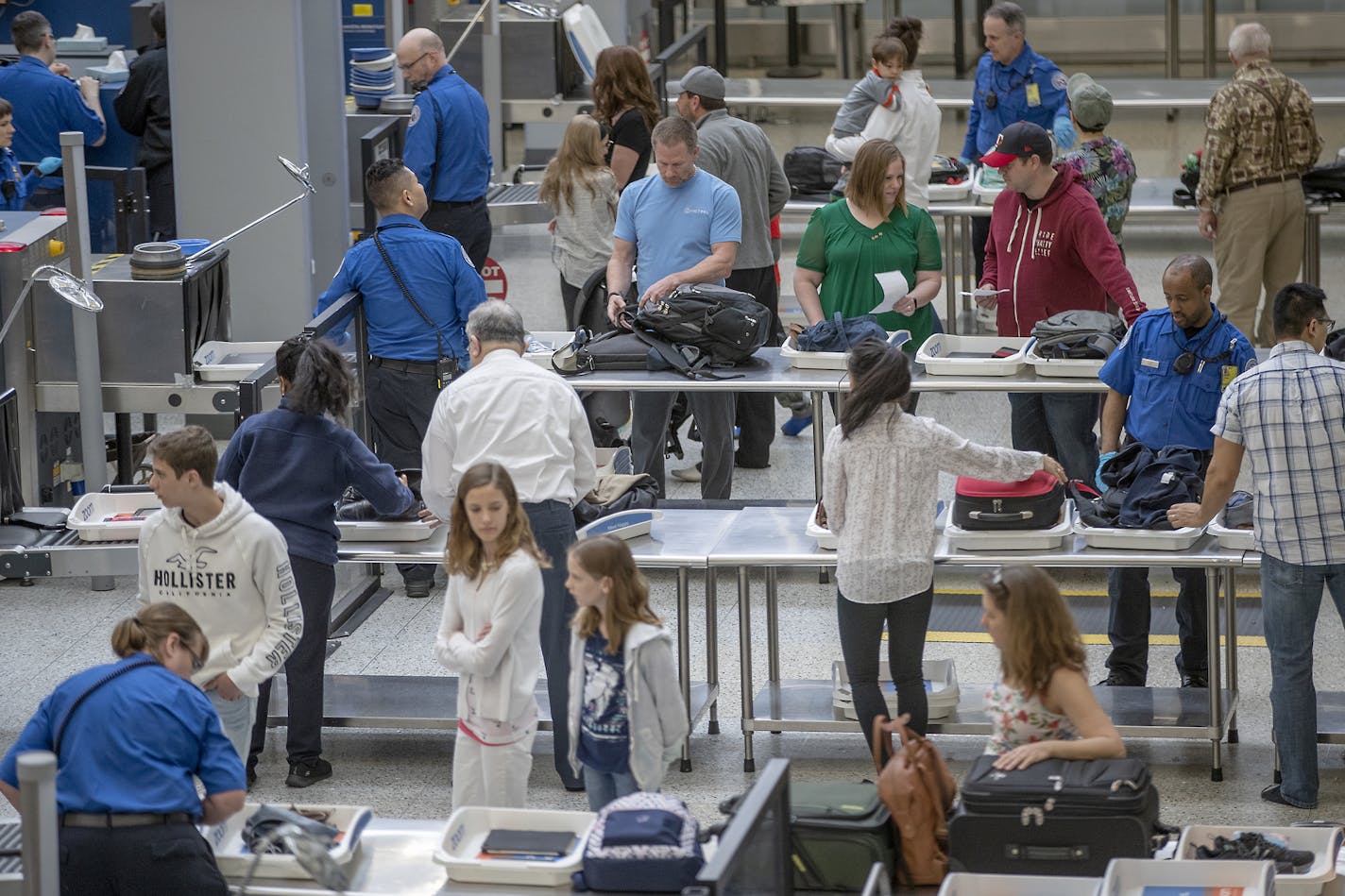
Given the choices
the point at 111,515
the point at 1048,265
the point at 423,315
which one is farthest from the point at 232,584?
the point at 1048,265

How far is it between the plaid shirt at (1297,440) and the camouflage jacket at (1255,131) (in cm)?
451

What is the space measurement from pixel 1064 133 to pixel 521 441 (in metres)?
5.84

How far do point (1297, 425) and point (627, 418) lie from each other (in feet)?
11.7

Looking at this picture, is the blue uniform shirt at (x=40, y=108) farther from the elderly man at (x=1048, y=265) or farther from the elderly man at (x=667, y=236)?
the elderly man at (x=1048, y=265)

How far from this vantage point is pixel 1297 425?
562 centimetres

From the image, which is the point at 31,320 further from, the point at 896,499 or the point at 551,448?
the point at 896,499

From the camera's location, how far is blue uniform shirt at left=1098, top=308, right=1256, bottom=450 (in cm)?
630

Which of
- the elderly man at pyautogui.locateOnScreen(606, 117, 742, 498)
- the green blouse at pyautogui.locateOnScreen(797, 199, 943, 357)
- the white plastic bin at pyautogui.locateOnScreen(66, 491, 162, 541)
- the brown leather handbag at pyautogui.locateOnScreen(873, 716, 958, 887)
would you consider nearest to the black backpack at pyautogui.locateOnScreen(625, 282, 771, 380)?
the elderly man at pyautogui.locateOnScreen(606, 117, 742, 498)

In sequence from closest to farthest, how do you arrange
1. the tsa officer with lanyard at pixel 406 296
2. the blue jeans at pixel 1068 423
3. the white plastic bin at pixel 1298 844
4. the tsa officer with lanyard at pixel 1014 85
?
the white plastic bin at pixel 1298 844
the blue jeans at pixel 1068 423
the tsa officer with lanyard at pixel 406 296
the tsa officer with lanyard at pixel 1014 85

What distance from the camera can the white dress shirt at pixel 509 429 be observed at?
5.75 m

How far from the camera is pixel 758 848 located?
3852mm

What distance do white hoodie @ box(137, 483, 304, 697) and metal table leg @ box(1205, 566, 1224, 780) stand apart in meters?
2.86

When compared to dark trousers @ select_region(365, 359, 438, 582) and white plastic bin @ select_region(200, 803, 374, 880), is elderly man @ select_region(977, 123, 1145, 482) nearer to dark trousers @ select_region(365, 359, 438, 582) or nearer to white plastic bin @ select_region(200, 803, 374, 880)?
dark trousers @ select_region(365, 359, 438, 582)

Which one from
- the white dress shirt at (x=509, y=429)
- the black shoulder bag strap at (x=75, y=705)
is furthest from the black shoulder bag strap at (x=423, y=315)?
the black shoulder bag strap at (x=75, y=705)
